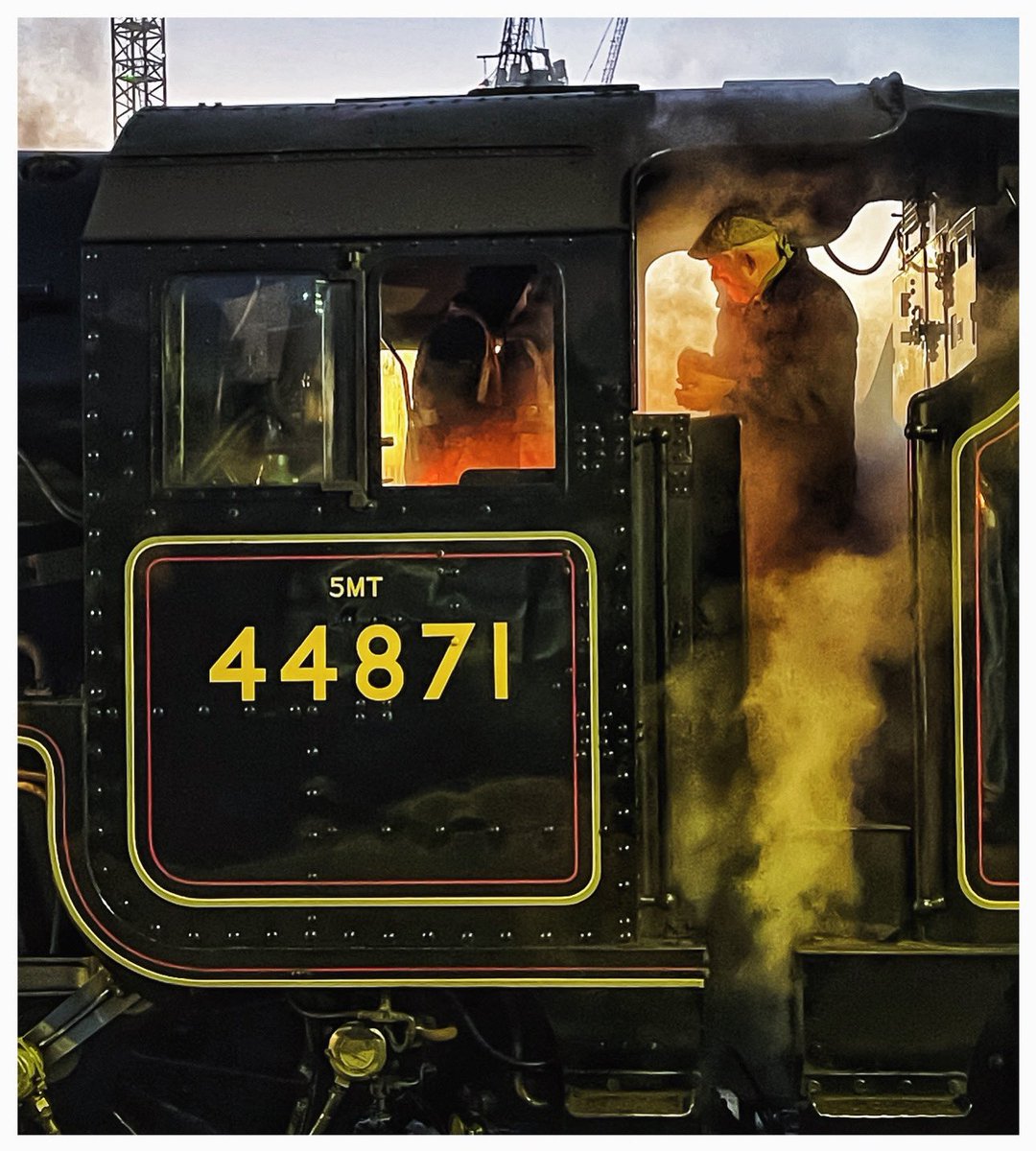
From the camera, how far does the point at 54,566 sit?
2.99 meters

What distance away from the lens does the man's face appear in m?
2.94

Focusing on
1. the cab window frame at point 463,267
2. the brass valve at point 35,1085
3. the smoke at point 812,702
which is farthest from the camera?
the brass valve at point 35,1085

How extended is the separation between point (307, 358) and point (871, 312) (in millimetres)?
1410

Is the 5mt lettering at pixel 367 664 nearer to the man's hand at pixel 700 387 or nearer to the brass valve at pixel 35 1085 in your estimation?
the man's hand at pixel 700 387

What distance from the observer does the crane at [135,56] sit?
3080 millimetres

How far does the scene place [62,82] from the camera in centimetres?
310

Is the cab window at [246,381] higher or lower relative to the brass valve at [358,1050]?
higher

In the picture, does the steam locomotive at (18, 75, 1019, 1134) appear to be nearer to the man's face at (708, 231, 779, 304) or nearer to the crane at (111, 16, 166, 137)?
the man's face at (708, 231, 779, 304)

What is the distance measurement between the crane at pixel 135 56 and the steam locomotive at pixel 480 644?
0.23 meters

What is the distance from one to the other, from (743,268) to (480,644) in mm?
1161

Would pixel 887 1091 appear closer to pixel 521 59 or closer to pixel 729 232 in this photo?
pixel 729 232

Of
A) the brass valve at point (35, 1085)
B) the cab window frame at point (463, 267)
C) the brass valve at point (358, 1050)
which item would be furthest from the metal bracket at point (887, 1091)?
the brass valve at point (35, 1085)
